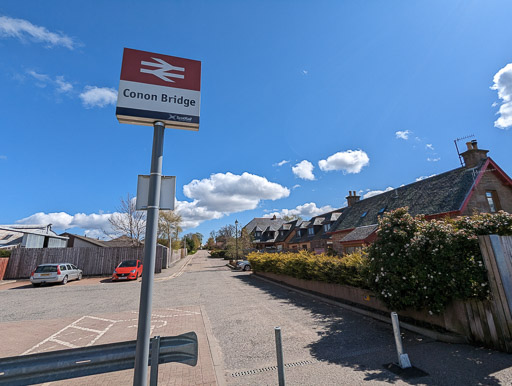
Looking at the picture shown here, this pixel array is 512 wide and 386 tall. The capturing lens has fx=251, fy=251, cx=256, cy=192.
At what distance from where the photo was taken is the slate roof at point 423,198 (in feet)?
56.2

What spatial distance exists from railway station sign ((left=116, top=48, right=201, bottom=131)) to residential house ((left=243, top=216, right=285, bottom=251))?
2037 inches

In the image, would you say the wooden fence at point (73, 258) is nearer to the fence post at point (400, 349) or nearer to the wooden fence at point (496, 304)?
the fence post at point (400, 349)

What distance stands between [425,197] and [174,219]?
3656cm

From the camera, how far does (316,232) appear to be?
38281 millimetres

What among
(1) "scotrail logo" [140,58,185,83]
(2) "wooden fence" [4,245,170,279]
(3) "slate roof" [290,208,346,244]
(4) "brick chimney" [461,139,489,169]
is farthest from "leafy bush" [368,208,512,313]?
(3) "slate roof" [290,208,346,244]

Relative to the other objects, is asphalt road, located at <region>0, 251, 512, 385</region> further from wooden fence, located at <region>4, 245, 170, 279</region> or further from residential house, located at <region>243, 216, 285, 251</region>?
residential house, located at <region>243, 216, 285, 251</region>

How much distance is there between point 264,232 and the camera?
190 ft

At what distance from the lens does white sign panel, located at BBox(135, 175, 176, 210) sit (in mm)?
2867

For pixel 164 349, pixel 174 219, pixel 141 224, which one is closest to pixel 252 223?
pixel 174 219

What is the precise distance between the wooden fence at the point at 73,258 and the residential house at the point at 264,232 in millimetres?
34314

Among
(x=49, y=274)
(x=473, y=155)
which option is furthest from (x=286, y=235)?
(x=49, y=274)

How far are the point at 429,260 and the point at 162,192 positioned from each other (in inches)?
238

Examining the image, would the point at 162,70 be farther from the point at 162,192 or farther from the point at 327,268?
the point at 327,268

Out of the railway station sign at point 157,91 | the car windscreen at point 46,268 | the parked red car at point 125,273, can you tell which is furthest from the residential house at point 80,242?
the railway station sign at point 157,91
